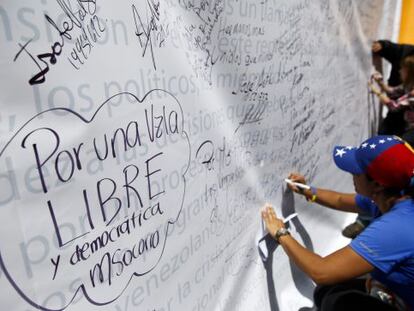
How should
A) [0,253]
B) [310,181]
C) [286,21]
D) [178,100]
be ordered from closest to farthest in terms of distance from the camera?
[0,253] → [178,100] → [286,21] → [310,181]

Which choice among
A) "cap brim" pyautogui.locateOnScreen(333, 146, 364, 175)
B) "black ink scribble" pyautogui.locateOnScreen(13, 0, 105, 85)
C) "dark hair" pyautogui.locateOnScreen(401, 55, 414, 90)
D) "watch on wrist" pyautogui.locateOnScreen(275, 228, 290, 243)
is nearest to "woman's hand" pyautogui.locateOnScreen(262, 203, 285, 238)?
"watch on wrist" pyautogui.locateOnScreen(275, 228, 290, 243)

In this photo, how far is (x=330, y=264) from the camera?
117cm

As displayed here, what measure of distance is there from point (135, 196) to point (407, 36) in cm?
367

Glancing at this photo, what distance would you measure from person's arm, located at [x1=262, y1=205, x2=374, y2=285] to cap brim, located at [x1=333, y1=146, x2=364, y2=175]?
23 cm

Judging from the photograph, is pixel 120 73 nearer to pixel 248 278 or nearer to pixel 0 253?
pixel 0 253

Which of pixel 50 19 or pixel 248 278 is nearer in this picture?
pixel 50 19

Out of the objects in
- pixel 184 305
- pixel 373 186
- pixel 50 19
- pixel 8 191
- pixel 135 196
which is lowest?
pixel 184 305

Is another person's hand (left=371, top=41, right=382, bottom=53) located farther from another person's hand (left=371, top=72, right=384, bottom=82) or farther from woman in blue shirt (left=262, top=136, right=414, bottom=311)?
woman in blue shirt (left=262, top=136, right=414, bottom=311)

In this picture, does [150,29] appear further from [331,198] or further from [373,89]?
[373,89]

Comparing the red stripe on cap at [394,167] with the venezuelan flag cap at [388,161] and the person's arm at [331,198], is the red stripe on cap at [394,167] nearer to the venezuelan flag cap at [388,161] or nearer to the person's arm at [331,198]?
the venezuelan flag cap at [388,161]

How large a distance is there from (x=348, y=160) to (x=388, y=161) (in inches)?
6.8

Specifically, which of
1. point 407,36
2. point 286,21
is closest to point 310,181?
point 286,21

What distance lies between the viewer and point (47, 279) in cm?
72

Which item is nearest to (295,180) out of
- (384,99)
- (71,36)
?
(71,36)
